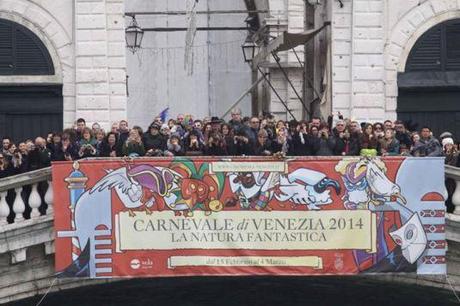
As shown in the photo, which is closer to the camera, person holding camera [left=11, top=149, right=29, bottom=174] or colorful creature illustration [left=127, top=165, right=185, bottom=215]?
colorful creature illustration [left=127, top=165, right=185, bottom=215]

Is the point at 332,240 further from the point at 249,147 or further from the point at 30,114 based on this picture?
the point at 30,114

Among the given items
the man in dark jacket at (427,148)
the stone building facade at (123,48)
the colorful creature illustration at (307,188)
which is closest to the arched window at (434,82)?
the stone building facade at (123,48)

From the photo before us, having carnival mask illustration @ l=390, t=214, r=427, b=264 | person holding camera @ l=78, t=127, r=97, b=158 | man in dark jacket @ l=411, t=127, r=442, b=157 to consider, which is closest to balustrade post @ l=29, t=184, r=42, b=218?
person holding camera @ l=78, t=127, r=97, b=158

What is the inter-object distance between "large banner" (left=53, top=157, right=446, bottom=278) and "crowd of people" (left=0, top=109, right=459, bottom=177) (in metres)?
0.53

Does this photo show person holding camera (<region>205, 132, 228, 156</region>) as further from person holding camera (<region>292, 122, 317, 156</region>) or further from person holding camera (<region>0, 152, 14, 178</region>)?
person holding camera (<region>0, 152, 14, 178</region>)

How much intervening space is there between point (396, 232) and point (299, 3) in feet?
48.3

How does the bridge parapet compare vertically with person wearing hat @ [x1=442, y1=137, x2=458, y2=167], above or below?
below

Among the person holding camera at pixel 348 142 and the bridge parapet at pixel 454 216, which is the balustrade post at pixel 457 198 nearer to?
the bridge parapet at pixel 454 216

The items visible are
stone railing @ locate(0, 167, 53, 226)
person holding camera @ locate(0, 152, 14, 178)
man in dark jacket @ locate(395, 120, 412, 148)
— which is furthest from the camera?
man in dark jacket @ locate(395, 120, 412, 148)

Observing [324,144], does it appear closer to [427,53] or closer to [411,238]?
[411,238]

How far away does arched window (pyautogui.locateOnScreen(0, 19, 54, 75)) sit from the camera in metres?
23.2

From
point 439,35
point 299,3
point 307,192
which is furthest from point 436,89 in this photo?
point 299,3

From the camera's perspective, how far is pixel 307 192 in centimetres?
1869

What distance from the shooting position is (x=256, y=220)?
18.7 meters
